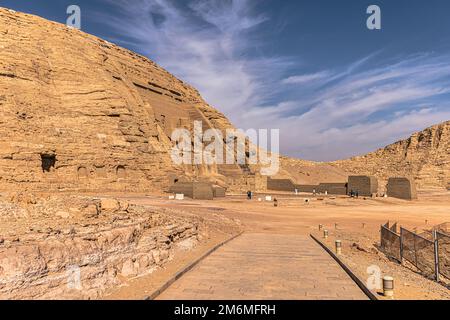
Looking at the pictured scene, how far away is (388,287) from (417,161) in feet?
258

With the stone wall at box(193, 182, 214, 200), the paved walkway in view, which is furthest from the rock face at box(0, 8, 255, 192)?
the paved walkway

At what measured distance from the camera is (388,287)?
6.71 meters

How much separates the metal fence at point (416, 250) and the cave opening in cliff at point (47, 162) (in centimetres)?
2235

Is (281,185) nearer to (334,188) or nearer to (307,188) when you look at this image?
(307,188)

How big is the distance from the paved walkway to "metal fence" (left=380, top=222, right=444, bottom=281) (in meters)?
2.85

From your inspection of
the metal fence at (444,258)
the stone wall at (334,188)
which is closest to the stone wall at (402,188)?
the stone wall at (334,188)

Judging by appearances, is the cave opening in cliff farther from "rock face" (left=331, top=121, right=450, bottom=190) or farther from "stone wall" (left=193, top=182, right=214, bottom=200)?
"rock face" (left=331, top=121, right=450, bottom=190)

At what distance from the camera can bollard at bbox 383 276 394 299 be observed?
6.70 meters

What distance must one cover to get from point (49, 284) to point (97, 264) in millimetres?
1316

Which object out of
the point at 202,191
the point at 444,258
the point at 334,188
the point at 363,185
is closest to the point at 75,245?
the point at 444,258

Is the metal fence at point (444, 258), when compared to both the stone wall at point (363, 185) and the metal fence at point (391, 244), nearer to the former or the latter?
the metal fence at point (391, 244)

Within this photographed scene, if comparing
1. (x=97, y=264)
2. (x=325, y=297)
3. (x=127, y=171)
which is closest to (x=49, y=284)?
(x=97, y=264)

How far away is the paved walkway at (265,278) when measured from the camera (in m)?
6.83

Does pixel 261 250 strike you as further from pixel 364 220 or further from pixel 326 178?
pixel 326 178
